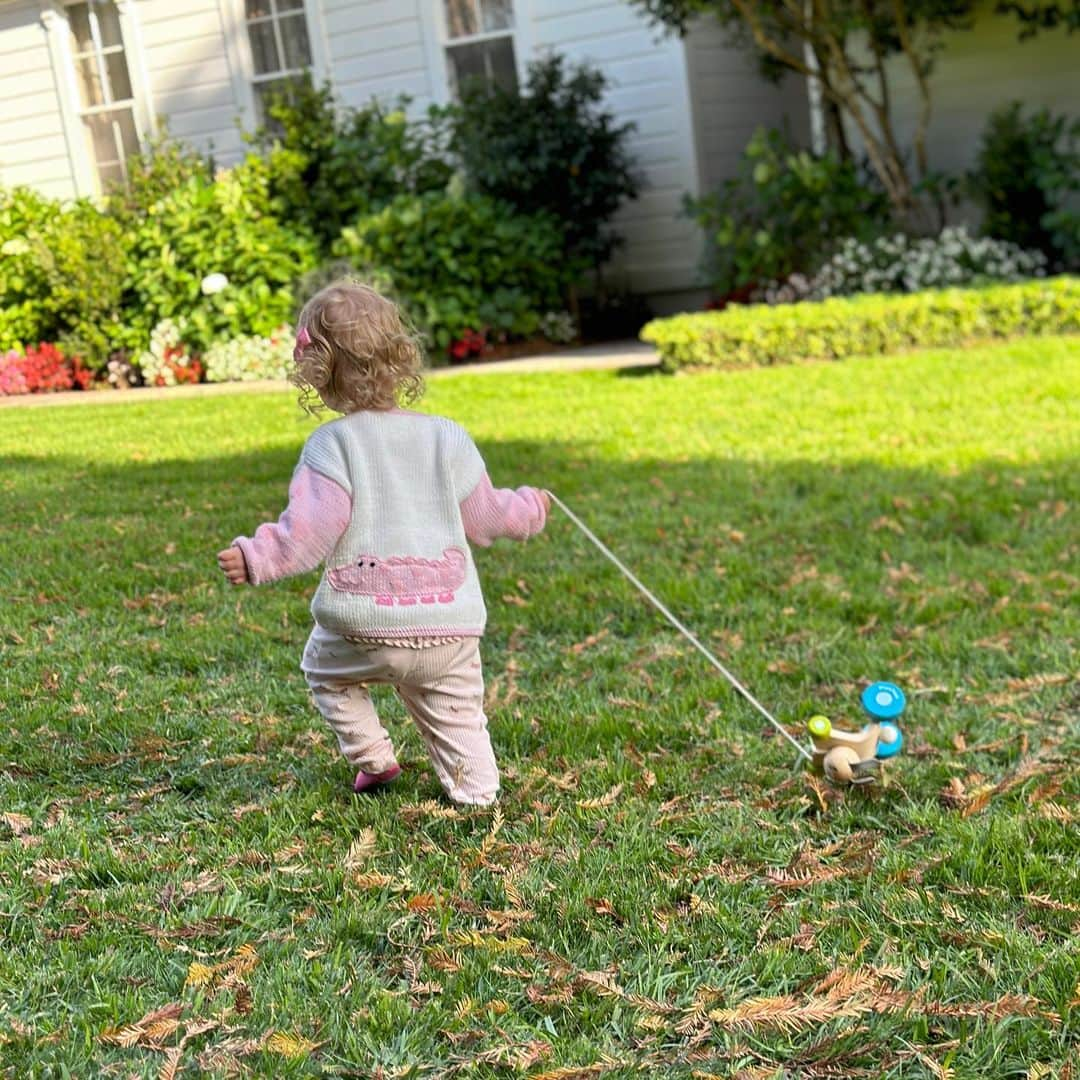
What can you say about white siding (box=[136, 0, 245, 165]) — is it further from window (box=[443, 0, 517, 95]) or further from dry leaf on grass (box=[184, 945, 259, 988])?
dry leaf on grass (box=[184, 945, 259, 988])

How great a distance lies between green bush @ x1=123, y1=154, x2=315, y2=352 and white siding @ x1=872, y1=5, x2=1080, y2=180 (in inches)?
222

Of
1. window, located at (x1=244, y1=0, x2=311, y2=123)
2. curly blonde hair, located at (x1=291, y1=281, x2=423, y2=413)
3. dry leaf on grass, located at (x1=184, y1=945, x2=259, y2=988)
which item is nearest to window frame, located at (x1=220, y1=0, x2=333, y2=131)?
window, located at (x1=244, y1=0, x2=311, y2=123)

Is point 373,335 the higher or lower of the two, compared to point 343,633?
higher

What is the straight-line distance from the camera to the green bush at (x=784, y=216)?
11.4 metres

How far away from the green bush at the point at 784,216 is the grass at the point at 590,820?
6.07m

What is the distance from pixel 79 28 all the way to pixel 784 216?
8.48 meters

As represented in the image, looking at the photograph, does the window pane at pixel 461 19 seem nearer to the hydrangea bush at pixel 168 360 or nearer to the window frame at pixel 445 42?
the window frame at pixel 445 42

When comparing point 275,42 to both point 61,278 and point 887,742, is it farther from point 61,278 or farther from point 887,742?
point 887,742

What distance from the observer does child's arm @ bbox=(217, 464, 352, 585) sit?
256 centimetres

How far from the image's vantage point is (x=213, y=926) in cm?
237

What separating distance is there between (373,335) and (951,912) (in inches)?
58.8

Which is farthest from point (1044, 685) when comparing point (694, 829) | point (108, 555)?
point (108, 555)

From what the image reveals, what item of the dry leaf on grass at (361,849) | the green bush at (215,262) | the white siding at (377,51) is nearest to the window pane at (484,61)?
the white siding at (377,51)

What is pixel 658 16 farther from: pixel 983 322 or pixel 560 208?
pixel 983 322
